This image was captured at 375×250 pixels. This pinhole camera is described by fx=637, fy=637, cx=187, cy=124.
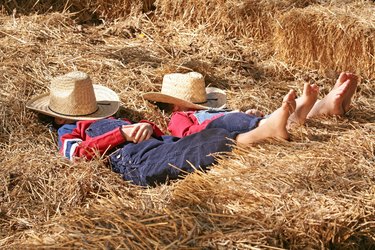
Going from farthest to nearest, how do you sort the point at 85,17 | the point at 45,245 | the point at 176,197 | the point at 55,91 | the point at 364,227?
the point at 85,17 → the point at 55,91 → the point at 176,197 → the point at 364,227 → the point at 45,245

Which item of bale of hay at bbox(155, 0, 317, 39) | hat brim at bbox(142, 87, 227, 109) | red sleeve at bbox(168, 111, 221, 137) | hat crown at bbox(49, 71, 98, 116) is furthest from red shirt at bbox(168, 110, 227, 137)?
bale of hay at bbox(155, 0, 317, 39)

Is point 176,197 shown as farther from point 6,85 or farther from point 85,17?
point 85,17

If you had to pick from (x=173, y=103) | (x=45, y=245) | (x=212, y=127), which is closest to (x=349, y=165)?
(x=212, y=127)

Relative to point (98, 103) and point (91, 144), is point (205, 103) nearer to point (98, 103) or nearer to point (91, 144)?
point (98, 103)

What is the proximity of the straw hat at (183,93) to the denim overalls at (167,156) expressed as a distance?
2.61 feet

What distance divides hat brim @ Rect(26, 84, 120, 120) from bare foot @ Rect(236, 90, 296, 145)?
3.86 feet

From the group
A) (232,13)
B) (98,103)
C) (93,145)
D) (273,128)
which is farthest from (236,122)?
(232,13)

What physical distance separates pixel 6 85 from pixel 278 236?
2.83m

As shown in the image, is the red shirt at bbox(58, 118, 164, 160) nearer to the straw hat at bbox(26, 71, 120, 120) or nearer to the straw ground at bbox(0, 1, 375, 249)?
the straw ground at bbox(0, 1, 375, 249)

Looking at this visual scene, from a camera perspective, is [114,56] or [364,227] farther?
[114,56]

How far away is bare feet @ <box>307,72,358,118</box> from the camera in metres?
3.91

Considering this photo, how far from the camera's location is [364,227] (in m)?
2.60

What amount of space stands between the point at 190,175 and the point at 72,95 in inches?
50.4

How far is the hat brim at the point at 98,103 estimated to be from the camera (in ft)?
13.8
